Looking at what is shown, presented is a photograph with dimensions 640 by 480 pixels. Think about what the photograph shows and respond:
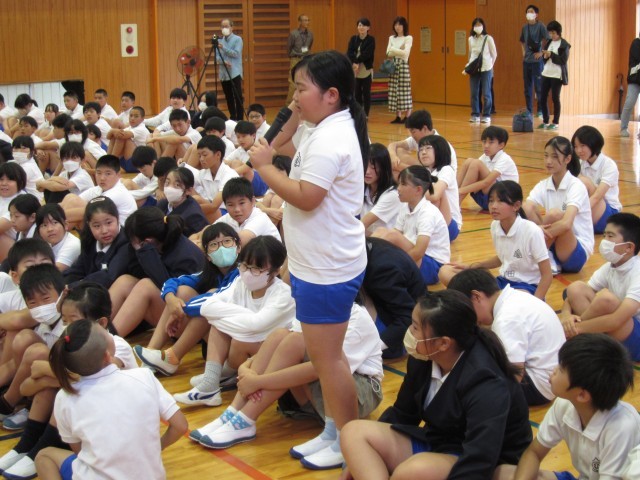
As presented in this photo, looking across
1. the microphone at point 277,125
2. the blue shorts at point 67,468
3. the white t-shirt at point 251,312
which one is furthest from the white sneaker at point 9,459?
the microphone at point 277,125

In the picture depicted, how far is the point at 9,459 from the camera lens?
3.36 metres

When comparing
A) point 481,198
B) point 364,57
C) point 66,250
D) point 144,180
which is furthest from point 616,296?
point 364,57

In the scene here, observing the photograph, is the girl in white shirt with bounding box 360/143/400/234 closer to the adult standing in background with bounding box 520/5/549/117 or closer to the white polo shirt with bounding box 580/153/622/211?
the white polo shirt with bounding box 580/153/622/211

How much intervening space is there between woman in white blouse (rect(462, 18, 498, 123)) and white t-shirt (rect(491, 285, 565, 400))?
33.7 feet

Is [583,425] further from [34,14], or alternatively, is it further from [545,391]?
[34,14]

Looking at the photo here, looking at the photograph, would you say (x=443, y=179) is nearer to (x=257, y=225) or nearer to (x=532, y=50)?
(x=257, y=225)

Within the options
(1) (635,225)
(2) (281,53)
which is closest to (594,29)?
(2) (281,53)

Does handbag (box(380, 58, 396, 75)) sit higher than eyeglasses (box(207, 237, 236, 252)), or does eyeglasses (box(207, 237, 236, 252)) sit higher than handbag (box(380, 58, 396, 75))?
handbag (box(380, 58, 396, 75))

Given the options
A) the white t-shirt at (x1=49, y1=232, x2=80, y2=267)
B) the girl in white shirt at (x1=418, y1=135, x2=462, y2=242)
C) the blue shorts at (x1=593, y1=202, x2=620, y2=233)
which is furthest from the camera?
the blue shorts at (x1=593, y1=202, x2=620, y2=233)

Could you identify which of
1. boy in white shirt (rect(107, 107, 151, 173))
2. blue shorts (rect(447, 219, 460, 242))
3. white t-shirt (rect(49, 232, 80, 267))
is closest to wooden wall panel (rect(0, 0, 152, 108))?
boy in white shirt (rect(107, 107, 151, 173))

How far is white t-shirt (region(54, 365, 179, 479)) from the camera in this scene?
→ 2770 millimetres

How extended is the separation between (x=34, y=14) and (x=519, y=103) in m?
8.04

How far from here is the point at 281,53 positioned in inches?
648

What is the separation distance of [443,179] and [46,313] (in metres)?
3.36
